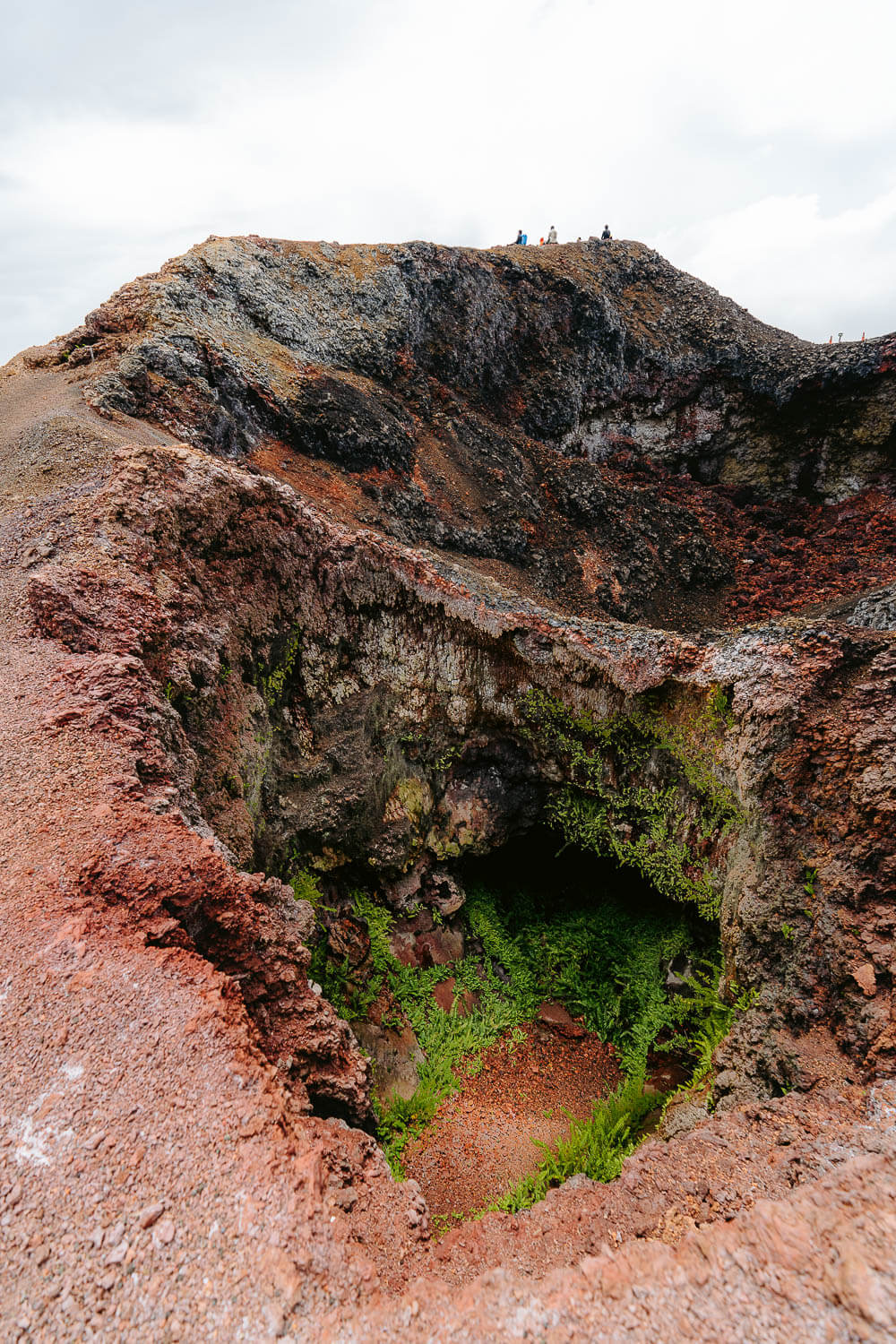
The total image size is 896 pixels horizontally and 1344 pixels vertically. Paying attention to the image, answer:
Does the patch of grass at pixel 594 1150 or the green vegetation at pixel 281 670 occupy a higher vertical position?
the green vegetation at pixel 281 670

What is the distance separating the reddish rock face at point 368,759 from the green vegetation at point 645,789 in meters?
0.11

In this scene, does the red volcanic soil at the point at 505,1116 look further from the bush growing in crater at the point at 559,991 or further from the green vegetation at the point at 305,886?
the green vegetation at the point at 305,886

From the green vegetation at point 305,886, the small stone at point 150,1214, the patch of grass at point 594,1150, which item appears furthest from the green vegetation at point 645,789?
the small stone at point 150,1214

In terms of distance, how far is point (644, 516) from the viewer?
20.5m

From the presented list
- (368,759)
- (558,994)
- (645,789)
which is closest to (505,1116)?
(558,994)

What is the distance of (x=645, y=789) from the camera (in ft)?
38.3

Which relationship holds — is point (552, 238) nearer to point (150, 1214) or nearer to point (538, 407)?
point (538, 407)

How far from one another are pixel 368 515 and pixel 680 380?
16.5 metres

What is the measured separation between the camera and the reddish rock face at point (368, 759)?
11.9ft

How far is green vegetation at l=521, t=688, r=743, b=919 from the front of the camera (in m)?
10.4

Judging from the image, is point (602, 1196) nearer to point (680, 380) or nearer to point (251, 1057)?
point (251, 1057)

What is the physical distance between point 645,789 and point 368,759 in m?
5.69

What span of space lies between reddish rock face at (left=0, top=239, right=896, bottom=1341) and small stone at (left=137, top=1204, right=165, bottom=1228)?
0.03 metres

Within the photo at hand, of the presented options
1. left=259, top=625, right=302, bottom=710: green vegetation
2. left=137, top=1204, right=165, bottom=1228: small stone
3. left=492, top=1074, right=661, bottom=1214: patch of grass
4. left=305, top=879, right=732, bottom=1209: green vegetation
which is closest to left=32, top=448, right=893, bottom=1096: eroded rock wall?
left=259, top=625, right=302, bottom=710: green vegetation
